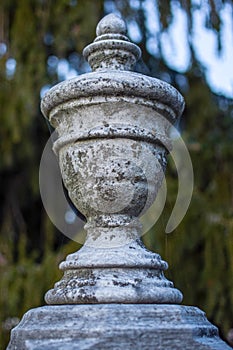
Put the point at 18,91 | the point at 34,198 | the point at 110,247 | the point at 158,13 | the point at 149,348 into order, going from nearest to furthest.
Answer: the point at 149,348 < the point at 110,247 < the point at 158,13 < the point at 18,91 < the point at 34,198

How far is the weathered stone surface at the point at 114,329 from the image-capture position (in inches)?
39.6

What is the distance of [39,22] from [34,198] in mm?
1410

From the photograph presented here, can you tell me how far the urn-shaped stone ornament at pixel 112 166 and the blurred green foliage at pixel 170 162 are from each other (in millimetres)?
1139

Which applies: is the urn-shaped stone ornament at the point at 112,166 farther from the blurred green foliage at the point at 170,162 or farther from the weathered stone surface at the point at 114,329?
the blurred green foliage at the point at 170,162

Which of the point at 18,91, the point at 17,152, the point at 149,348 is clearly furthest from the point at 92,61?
the point at 17,152

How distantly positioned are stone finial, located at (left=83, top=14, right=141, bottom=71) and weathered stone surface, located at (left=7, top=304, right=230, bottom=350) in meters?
0.55

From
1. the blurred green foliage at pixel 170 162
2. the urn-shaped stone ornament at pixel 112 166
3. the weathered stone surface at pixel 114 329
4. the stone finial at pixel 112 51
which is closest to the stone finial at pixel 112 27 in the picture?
the stone finial at pixel 112 51

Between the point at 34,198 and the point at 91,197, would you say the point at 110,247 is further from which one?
the point at 34,198

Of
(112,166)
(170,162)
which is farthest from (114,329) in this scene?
(170,162)

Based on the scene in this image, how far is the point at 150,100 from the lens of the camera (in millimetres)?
1211

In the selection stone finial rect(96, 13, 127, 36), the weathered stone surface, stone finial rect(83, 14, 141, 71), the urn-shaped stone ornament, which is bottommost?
the weathered stone surface

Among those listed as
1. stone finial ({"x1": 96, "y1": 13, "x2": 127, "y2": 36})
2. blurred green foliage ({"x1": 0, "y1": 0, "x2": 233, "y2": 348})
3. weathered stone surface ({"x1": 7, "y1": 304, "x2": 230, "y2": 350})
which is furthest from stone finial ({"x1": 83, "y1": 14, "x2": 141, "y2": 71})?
blurred green foliage ({"x1": 0, "y1": 0, "x2": 233, "y2": 348})

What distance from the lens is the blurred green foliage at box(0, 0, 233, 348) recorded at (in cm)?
246

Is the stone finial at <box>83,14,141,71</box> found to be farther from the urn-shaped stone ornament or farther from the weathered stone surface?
the weathered stone surface
